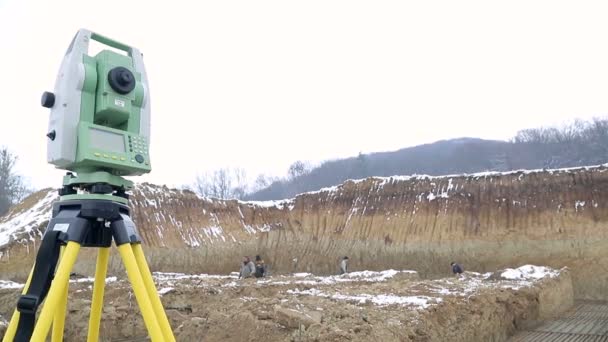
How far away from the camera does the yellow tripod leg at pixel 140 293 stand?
2.06 m

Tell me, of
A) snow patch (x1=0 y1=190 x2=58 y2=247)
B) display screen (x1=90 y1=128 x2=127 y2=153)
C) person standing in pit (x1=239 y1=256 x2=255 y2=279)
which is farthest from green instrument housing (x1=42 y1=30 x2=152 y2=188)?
snow patch (x1=0 y1=190 x2=58 y2=247)

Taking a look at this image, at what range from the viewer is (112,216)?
2379mm

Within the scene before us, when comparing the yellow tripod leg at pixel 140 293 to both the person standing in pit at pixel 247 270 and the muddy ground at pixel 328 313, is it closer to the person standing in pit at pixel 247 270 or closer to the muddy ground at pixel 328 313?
the muddy ground at pixel 328 313

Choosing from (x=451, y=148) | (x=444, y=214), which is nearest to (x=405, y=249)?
(x=444, y=214)

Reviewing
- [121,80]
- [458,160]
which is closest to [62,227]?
[121,80]

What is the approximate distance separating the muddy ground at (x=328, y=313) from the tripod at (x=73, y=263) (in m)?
3.12

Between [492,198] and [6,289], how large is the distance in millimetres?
24109

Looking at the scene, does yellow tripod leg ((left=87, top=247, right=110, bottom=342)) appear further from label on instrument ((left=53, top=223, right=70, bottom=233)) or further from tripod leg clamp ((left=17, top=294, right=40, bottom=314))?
tripod leg clamp ((left=17, top=294, right=40, bottom=314))

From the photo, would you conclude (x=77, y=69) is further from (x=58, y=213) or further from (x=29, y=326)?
(x=29, y=326)

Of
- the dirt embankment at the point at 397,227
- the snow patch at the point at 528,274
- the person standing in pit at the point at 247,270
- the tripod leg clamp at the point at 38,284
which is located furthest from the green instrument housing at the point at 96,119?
the dirt embankment at the point at 397,227

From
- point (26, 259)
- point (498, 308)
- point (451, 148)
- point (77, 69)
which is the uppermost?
point (451, 148)

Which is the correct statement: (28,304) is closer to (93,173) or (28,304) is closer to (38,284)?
(38,284)

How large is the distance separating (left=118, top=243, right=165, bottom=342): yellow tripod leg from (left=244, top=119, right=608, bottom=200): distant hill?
81266 mm

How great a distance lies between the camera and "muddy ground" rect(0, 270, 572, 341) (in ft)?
18.4
